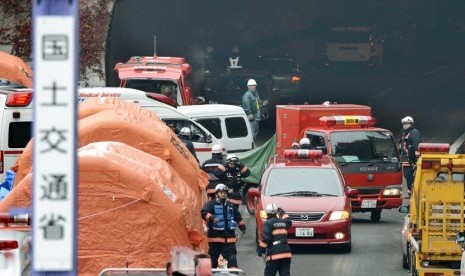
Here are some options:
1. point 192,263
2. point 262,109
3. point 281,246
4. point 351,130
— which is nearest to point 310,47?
point 262,109

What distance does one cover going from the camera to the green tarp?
28.2 m

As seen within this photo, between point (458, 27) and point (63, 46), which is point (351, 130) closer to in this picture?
point (63, 46)

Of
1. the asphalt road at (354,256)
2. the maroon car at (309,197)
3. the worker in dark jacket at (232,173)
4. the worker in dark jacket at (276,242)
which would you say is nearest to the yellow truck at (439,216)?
the worker in dark jacket at (276,242)

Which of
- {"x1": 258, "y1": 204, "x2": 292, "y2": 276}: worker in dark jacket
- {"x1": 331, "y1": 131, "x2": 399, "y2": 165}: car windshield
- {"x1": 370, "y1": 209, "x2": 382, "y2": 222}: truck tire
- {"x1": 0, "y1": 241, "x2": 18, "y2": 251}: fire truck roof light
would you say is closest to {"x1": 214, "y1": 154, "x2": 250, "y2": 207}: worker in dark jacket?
{"x1": 331, "y1": 131, "x2": 399, "y2": 165}: car windshield

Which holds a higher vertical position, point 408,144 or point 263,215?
point 408,144

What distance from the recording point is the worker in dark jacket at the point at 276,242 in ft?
59.1

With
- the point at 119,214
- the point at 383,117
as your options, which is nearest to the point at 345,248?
the point at 119,214

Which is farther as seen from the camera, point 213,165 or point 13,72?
point 13,72

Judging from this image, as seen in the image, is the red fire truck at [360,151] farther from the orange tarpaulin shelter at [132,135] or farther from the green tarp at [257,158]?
the orange tarpaulin shelter at [132,135]

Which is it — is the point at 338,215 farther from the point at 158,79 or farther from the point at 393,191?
the point at 158,79

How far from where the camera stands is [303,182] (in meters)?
23.1

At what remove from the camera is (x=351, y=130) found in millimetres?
26812

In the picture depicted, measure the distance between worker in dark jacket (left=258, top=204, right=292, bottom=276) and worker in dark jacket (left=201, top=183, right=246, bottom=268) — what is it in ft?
2.32

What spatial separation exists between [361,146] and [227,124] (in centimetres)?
469
